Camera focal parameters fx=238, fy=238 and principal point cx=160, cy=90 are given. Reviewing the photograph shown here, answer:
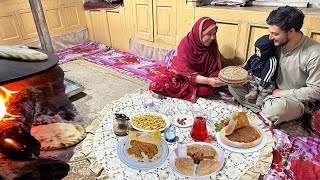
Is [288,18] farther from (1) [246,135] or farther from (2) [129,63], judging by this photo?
(2) [129,63]

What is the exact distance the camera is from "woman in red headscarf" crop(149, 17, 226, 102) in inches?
80.7

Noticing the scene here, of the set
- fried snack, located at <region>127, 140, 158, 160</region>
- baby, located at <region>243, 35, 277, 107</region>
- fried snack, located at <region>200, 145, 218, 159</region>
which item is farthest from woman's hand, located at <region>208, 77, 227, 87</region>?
fried snack, located at <region>127, 140, 158, 160</region>

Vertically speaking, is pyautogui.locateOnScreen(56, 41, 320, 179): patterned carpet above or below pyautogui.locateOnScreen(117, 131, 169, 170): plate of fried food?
below

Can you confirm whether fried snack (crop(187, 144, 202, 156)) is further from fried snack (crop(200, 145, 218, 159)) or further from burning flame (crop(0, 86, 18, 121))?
burning flame (crop(0, 86, 18, 121))

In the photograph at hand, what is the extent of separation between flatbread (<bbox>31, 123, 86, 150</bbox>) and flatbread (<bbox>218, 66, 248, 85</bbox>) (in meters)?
1.11

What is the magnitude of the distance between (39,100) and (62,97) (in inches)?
6.9

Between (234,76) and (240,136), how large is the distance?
1.77 ft

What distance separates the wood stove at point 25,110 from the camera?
112cm

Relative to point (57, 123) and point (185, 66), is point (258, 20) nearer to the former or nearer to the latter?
point (185, 66)

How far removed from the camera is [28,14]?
11.6 ft

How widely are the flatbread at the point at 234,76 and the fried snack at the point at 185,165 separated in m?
0.76

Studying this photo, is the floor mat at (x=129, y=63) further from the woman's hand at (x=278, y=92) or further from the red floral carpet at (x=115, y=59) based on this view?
the woman's hand at (x=278, y=92)

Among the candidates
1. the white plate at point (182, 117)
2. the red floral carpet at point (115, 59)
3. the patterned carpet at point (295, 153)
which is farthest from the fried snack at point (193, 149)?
the red floral carpet at point (115, 59)

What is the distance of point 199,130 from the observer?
1.36m
